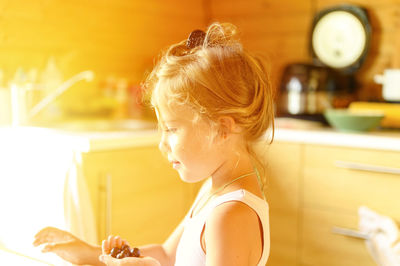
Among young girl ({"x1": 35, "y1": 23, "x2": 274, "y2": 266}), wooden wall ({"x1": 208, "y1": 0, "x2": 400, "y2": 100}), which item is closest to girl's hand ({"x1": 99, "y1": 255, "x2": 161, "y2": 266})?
young girl ({"x1": 35, "y1": 23, "x2": 274, "y2": 266})

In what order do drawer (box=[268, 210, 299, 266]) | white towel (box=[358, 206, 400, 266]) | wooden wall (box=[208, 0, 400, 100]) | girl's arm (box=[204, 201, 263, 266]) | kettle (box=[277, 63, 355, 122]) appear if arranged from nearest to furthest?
girl's arm (box=[204, 201, 263, 266]) → white towel (box=[358, 206, 400, 266]) → drawer (box=[268, 210, 299, 266]) → kettle (box=[277, 63, 355, 122]) → wooden wall (box=[208, 0, 400, 100])

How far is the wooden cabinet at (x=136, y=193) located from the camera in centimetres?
171

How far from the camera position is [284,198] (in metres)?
2.03

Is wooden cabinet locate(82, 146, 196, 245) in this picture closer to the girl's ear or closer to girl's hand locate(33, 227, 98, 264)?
girl's hand locate(33, 227, 98, 264)

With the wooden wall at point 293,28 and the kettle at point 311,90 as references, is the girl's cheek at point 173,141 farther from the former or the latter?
the wooden wall at point 293,28

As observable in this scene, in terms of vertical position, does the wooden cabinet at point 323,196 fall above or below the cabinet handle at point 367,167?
below

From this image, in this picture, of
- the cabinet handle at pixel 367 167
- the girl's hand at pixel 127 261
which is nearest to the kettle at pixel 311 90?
the cabinet handle at pixel 367 167

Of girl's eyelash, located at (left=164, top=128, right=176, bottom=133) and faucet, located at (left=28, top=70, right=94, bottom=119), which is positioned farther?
faucet, located at (left=28, top=70, right=94, bottom=119)

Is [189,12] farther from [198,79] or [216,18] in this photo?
[198,79]

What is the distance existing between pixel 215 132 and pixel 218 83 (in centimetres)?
9

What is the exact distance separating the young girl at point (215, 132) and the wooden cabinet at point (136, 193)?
Answer: 0.74m

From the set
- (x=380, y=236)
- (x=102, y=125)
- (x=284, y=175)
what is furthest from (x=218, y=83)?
(x=102, y=125)

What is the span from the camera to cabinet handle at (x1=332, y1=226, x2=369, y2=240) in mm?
1805

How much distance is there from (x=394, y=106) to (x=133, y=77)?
1267 millimetres
